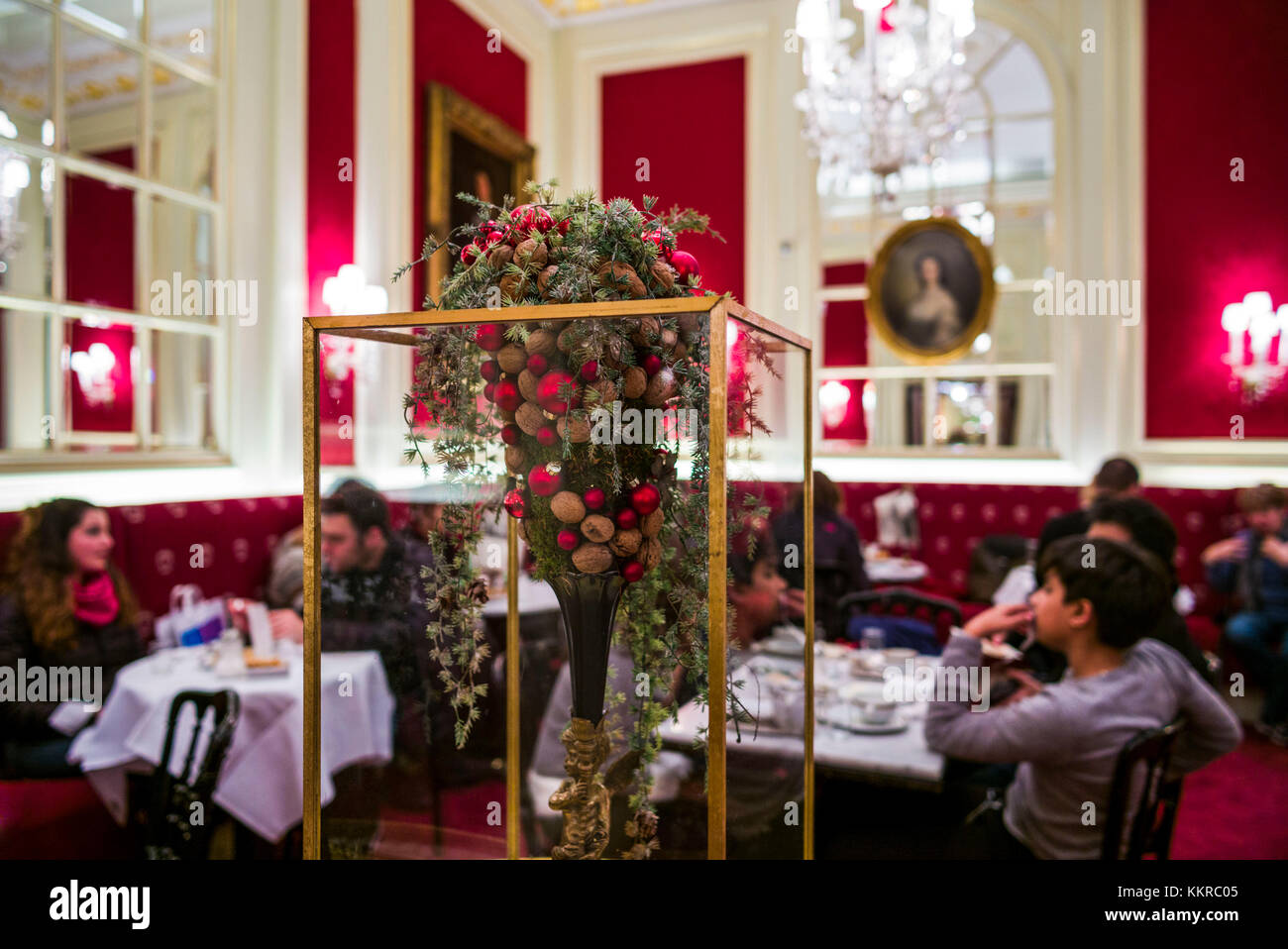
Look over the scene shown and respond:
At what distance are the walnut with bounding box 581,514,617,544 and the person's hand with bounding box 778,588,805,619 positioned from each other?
390 millimetres

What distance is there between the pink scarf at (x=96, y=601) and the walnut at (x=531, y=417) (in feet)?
8.15

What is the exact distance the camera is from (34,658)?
2541 millimetres

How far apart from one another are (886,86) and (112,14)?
3.57 m

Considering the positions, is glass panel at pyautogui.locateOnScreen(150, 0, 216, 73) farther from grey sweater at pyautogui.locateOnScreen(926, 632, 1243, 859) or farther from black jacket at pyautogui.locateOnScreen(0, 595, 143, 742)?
grey sweater at pyautogui.locateOnScreen(926, 632, 1243, 859)

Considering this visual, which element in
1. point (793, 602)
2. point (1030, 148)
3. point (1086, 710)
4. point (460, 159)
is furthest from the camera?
point (1030, 148)

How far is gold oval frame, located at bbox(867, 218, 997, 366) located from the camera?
544 cm

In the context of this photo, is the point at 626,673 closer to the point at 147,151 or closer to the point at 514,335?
the point at 514,335

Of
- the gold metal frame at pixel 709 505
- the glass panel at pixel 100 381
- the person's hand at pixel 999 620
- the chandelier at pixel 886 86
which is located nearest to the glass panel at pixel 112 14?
the glass panel at pixel 100 381

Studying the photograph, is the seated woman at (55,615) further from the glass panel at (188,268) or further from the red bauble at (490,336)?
the red bauble at (490,336)

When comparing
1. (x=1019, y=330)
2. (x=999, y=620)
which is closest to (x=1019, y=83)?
(x=1019, y=330)

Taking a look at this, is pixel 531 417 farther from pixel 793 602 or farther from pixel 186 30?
pixel 186 30

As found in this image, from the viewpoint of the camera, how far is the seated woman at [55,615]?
8.28ft

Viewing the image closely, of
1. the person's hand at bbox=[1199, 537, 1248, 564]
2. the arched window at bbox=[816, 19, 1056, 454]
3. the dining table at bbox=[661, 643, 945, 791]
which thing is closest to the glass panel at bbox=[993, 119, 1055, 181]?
the arched window at bbox=[816, 19, 1056, 454]
